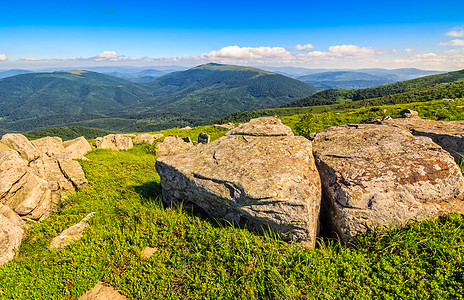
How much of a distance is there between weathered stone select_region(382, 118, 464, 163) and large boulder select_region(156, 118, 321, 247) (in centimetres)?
708

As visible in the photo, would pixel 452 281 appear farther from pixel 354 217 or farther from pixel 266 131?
pixel 266 131

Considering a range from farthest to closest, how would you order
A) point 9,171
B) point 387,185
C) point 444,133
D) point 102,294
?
1. point 444,133
2. point 9,171
3. point 387,185
4. point 102,294

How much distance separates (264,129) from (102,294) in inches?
353

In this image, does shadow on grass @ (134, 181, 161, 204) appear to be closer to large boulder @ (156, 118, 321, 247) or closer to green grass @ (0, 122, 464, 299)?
large boulder @ (156, 118, 321, 247)

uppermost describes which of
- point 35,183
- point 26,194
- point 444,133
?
point 444,133

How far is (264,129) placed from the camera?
10.8 metres

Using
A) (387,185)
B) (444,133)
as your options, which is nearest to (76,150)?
(387,185)

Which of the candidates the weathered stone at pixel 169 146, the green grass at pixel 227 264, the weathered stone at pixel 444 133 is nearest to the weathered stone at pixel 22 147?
the green grass at pixel 227 264

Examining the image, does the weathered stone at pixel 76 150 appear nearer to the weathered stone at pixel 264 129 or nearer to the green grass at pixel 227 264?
the green grass at pixel 227 264

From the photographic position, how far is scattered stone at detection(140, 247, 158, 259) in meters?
6.87

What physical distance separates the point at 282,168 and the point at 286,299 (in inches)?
159

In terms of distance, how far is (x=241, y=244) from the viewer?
6.56 meters

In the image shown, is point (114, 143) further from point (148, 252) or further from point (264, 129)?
point (148, 252)

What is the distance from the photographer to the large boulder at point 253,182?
6.65m
